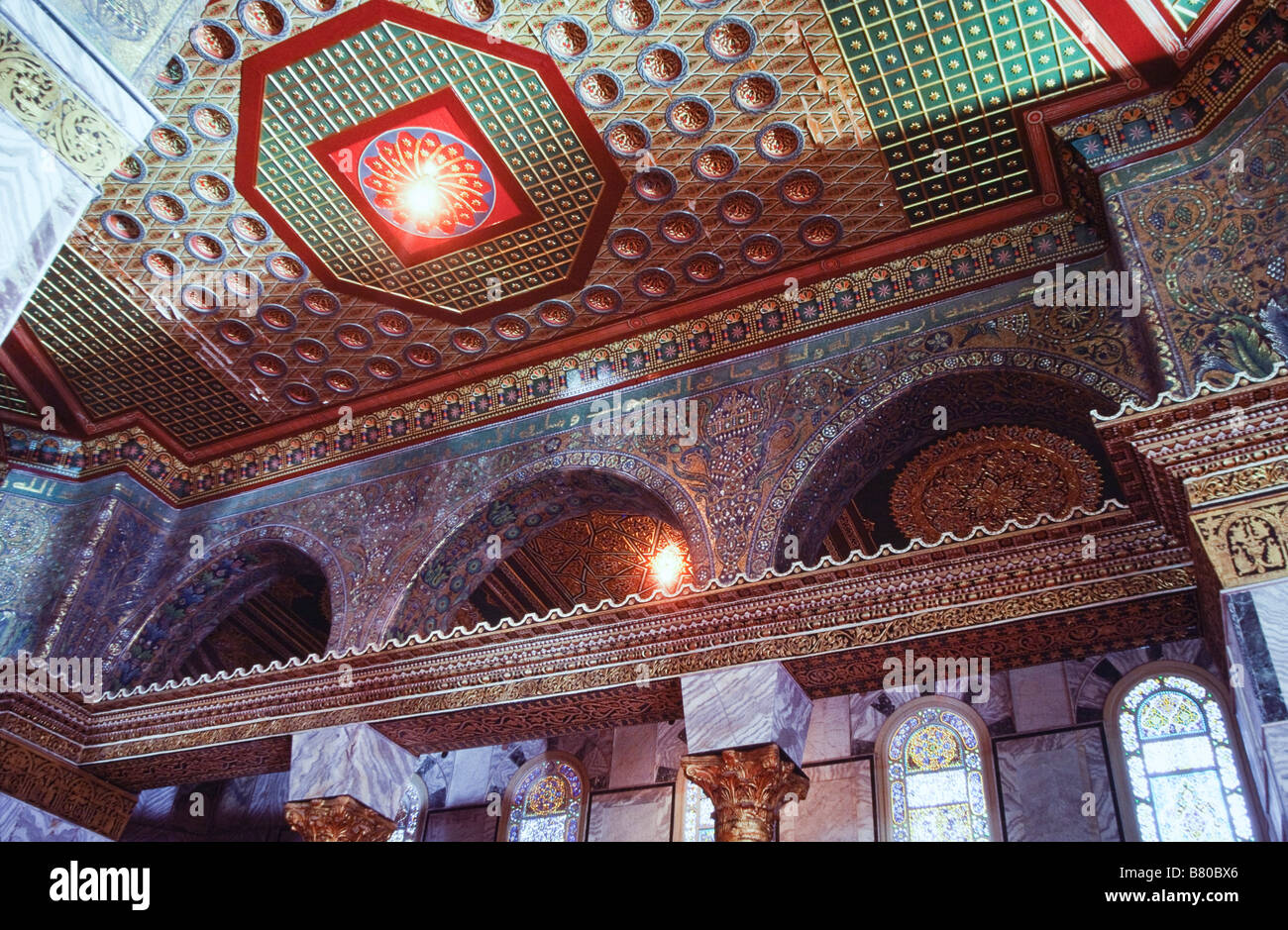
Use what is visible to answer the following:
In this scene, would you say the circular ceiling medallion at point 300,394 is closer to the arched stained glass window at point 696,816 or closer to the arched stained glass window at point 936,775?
the arched stained glass window at point 696,816

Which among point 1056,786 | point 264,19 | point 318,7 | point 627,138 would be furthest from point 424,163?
point 1056,786

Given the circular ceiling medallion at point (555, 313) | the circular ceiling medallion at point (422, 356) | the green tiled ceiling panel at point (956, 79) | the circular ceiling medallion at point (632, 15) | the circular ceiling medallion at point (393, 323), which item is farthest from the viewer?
the circular ceiling medallion at point (422, 356)

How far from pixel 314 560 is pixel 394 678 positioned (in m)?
1.88

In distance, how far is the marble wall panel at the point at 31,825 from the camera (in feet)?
22.2

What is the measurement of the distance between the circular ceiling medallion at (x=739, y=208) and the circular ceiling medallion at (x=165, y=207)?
380cm

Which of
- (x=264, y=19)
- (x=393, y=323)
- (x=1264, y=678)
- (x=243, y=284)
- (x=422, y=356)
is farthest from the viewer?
(x=422, y=356)

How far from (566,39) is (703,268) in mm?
1904

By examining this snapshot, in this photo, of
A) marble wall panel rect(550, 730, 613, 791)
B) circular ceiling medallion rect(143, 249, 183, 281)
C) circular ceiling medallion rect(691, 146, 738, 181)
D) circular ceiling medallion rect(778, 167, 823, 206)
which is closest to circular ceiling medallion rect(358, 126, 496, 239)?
circular ceiling medallion rect(691, 146, 738, 181)

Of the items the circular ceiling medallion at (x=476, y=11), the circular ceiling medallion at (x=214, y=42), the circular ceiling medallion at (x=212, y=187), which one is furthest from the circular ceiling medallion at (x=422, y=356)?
the circular ceiling medallion at (x=476, y=11)

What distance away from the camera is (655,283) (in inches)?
296

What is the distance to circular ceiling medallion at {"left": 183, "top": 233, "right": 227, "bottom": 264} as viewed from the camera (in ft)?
24.5

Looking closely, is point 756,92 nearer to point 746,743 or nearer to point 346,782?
point 746,743
